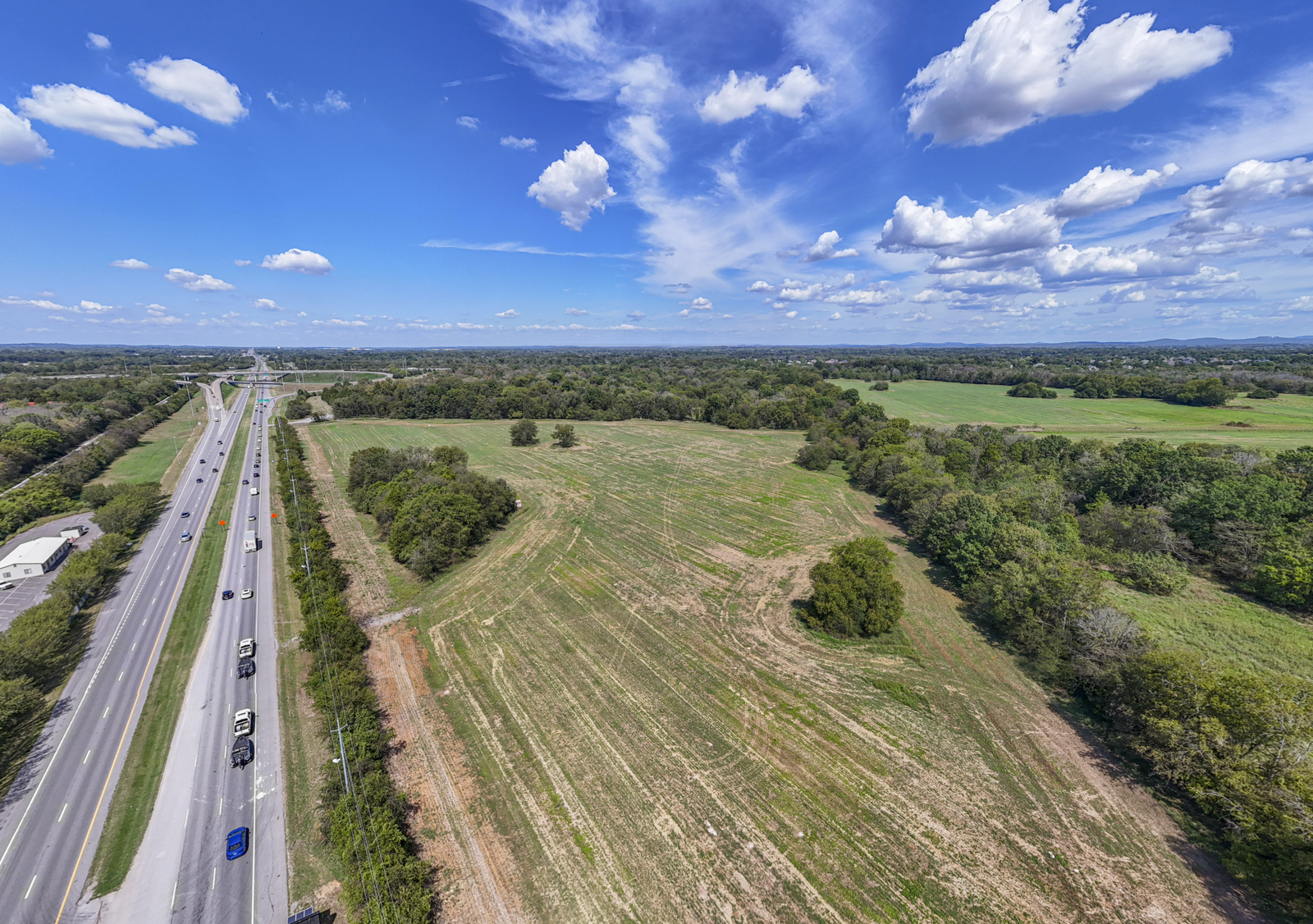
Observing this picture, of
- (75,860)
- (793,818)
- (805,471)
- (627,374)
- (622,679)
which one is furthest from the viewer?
(627,374)

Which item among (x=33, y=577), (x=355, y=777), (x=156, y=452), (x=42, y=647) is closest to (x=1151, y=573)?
(x=355, y=777)

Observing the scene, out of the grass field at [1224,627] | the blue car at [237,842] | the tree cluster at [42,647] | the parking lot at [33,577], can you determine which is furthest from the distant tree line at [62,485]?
the grass field at [1224,627]

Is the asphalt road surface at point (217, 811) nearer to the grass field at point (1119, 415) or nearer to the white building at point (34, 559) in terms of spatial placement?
the white building at point (34, 559)

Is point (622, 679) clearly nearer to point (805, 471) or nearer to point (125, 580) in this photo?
point (125, 580)

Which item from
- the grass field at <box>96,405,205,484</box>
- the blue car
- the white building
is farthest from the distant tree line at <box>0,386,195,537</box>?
the blue car

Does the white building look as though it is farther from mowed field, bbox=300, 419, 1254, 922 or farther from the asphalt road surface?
mowed field, bbox=300, 419, 1254, 922

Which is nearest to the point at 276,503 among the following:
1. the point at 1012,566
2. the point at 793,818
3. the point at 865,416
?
the point at 793,818
